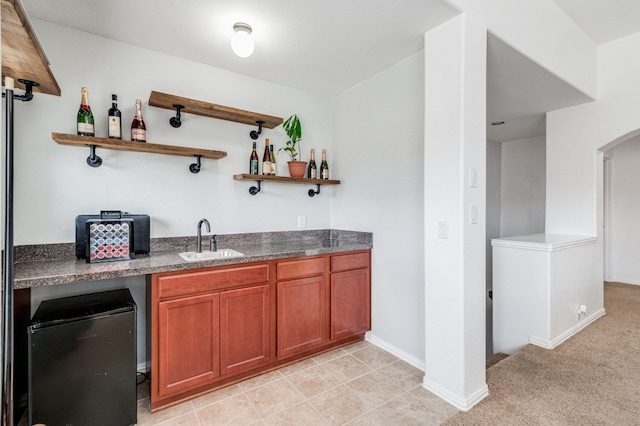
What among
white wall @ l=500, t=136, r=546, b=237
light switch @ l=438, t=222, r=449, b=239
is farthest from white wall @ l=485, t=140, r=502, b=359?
light switch @ l=438, t=222, r=449, b=239

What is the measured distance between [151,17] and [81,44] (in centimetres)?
59

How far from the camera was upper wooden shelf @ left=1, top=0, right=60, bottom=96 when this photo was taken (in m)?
1.08

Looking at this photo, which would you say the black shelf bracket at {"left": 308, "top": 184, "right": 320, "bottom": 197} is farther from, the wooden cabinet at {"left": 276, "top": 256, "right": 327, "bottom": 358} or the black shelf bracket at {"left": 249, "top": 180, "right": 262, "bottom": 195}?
the wooden cabinet at {"left": 276, "top": 256, "right": 327, "bottom": 358}

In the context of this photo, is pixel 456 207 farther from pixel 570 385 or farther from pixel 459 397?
pixel 570 385

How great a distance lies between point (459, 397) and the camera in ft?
6.31

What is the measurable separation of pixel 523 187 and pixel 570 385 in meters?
3.74

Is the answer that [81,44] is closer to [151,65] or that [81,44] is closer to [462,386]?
[151,65]

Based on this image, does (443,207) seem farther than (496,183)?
No

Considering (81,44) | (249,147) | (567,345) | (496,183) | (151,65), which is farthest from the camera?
(496,183)

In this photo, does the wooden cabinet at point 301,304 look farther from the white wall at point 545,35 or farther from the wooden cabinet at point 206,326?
the white wall at point 545,35

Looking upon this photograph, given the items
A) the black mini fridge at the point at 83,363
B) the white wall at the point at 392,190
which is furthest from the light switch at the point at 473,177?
the black mini fridge at the point at 83,363

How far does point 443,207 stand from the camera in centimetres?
202

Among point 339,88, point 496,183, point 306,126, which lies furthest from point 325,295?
point 496,183

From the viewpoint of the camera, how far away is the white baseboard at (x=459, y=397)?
6.23ft
